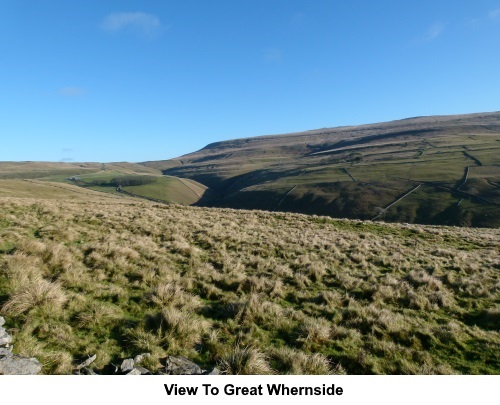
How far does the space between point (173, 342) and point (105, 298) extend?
3.40m

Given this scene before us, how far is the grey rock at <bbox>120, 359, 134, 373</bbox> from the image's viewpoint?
575cm

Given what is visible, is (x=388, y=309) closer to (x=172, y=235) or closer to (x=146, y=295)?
(x=146, y=295)

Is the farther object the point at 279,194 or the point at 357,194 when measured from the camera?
the point at 279,194

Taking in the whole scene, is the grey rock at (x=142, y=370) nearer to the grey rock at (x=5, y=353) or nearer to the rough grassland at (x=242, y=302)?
the rough grassland at (x=242, y=302)

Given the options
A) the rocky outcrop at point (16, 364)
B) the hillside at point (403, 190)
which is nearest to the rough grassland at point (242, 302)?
the rocky outcrop at point (16, 364)

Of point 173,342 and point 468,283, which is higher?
point 173,342

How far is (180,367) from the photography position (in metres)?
6.08

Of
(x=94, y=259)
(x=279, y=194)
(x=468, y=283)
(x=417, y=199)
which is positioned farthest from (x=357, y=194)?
(x=94, y=259)

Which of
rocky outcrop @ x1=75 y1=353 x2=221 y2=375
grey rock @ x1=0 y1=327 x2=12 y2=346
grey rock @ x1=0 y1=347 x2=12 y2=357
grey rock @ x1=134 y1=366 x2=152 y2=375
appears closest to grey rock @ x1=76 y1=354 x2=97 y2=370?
rocky outcrop @ x1=75 y1=353 x2=221 y2=375

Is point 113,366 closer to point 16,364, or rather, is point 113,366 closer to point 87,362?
point 87,362

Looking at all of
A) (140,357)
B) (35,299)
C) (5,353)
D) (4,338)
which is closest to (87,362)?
(140,357)

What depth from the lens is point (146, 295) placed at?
375 inches

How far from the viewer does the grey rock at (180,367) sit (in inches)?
235

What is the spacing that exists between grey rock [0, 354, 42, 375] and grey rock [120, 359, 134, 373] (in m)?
1.37
